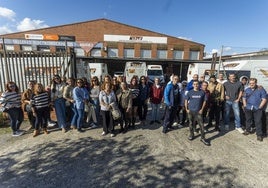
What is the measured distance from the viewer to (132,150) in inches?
160

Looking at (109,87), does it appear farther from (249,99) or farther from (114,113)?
(249,99)

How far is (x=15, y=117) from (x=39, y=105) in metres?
0.92

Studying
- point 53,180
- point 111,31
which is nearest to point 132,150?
point 53,180

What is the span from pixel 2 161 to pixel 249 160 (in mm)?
5318

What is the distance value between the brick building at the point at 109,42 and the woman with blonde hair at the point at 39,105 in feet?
72.2

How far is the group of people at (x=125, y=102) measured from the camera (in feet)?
15.3

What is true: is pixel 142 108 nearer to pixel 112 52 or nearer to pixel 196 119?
pixel 196 119

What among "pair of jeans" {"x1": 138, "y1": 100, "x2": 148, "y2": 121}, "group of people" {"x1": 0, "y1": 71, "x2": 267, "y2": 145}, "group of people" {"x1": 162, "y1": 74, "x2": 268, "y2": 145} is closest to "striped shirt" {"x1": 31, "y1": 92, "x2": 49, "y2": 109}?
"group of people" {"x1": 0, "y1": 71, "x2": 267, "y2": 145}

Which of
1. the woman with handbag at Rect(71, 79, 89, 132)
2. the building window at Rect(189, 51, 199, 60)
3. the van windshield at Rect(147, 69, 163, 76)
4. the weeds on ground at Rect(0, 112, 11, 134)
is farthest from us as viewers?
the building window at Rect(189, 51, 199, 60)

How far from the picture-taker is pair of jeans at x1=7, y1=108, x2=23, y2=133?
4852 millimetres

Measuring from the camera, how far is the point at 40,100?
4742mm

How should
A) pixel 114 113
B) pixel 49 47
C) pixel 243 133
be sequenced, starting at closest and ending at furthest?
pixel 114 113 < pixel 243 133 < pixel 49 47

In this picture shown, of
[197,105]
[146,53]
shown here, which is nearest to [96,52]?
[146,53]

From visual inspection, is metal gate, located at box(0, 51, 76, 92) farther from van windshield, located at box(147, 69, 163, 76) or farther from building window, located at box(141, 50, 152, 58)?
building window, located at box(141, 50, 152, 58)
